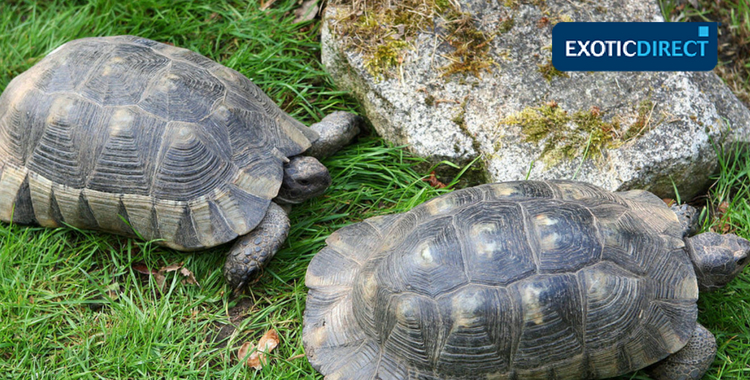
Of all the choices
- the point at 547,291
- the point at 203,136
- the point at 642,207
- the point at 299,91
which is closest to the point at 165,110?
the point at 203,136

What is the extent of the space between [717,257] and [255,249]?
266 centimetres

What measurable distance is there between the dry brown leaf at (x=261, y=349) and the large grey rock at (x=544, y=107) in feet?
5.10

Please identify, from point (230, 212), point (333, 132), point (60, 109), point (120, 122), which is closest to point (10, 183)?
point (60, 109)

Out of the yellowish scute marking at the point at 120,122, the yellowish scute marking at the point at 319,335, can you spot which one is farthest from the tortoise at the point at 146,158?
the yellowish scute marking at the point at 319,335

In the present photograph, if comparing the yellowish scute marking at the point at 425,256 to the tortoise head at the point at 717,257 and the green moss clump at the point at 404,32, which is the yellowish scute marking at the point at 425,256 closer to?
the tortoise head at the point at 717,257

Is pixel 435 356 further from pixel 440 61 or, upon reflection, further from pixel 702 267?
pixel 440 61

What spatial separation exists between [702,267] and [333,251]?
6.84ft

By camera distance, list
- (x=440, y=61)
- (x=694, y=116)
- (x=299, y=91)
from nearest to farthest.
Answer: (x=694, y=116), (x=440, y=61), (x=299, y=91)

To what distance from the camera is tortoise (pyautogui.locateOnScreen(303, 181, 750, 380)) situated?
10.6ft

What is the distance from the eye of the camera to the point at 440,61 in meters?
4.59

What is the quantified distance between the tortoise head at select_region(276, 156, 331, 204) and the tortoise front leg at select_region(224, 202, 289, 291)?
7.3 inches

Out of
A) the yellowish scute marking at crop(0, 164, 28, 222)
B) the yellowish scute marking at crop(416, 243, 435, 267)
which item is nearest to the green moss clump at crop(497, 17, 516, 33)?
the yellowish scute marking at crop(416, 243, 435, 267)

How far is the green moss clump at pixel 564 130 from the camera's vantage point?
428 cm

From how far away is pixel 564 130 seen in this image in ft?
14.2
